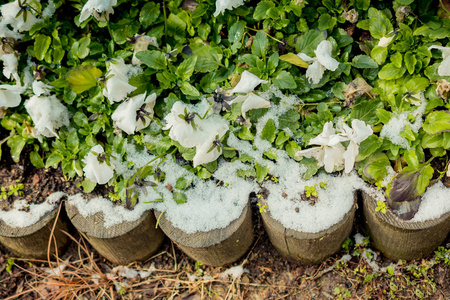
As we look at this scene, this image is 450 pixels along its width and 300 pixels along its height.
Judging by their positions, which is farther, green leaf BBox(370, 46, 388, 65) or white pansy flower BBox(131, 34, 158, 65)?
white pansy flower BBox(131, 34, 158, 65)

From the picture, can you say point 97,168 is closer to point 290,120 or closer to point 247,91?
point 247,91

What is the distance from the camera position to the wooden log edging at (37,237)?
6.02 ft

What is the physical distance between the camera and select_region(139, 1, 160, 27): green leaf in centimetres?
174

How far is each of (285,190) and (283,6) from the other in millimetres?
693

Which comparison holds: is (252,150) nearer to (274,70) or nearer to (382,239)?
(274,70)

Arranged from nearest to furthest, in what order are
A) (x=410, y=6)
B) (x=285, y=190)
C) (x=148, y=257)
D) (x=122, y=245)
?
1. (x=410, y=6)
2. (x=285, y=190)
3. (x=122, y=245)
4. (x=148, y=257)

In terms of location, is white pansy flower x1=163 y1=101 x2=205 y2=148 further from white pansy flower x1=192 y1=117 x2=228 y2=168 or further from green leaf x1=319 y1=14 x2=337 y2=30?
green leaf x1=319 y1=14 x2=337 y2=30

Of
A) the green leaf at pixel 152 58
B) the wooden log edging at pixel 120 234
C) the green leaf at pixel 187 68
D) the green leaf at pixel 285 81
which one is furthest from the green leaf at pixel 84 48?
the green leaf at pixel 285 81

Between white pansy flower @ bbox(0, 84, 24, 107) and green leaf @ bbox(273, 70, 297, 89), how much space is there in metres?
0.99

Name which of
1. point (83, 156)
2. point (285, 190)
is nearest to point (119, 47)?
point (83, 156)

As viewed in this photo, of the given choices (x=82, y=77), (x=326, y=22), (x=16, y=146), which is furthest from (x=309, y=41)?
(x=16, y=146)

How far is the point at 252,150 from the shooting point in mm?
1751

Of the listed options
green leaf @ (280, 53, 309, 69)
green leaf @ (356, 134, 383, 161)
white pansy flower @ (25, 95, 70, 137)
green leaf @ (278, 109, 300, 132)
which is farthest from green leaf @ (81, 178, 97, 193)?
green leaf @ (356, 134, 383, 161)

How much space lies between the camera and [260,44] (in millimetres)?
1629
